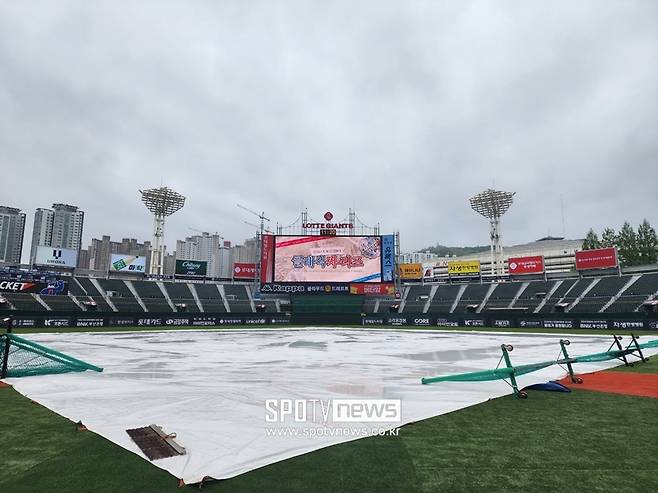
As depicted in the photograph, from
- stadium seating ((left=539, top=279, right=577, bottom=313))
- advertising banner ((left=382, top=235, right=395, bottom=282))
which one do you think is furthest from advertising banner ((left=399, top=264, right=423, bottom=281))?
stadium seating ((left=539, top=279, right=577, bottom=313))

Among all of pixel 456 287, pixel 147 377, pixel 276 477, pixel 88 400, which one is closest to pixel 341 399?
pixel 276 477

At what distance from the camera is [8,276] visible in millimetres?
50438

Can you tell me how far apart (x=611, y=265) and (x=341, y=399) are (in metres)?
68.5

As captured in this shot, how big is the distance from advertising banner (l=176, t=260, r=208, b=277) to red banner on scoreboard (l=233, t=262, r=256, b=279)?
615cm

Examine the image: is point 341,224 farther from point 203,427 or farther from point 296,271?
point 203,427

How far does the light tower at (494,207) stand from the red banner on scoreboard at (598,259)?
1724 cm

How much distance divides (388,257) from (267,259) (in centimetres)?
2000

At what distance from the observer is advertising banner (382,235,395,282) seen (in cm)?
5812

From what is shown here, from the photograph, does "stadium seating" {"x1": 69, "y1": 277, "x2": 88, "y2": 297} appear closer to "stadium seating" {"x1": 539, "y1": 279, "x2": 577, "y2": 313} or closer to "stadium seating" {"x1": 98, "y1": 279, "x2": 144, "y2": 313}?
"stadium seating" {"x1": 98, "y1": 279, "x2": 144, "y2": 313}

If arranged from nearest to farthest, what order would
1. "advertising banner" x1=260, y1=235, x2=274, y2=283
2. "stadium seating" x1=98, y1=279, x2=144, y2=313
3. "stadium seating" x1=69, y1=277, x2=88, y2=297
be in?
"stadium seating" x1=69, y1=277, x2=88, y2=297, "stadium seating" x1=98, y1=279, x2=144, y2=313, "advertising banner" x1=260, y1=235, x2=274, y2=283

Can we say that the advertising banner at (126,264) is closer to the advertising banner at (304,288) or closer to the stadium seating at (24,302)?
the stadium seating at (24,302)

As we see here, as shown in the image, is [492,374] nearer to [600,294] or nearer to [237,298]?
[600,294]

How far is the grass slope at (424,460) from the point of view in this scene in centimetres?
449

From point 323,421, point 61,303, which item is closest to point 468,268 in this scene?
point 61,303
